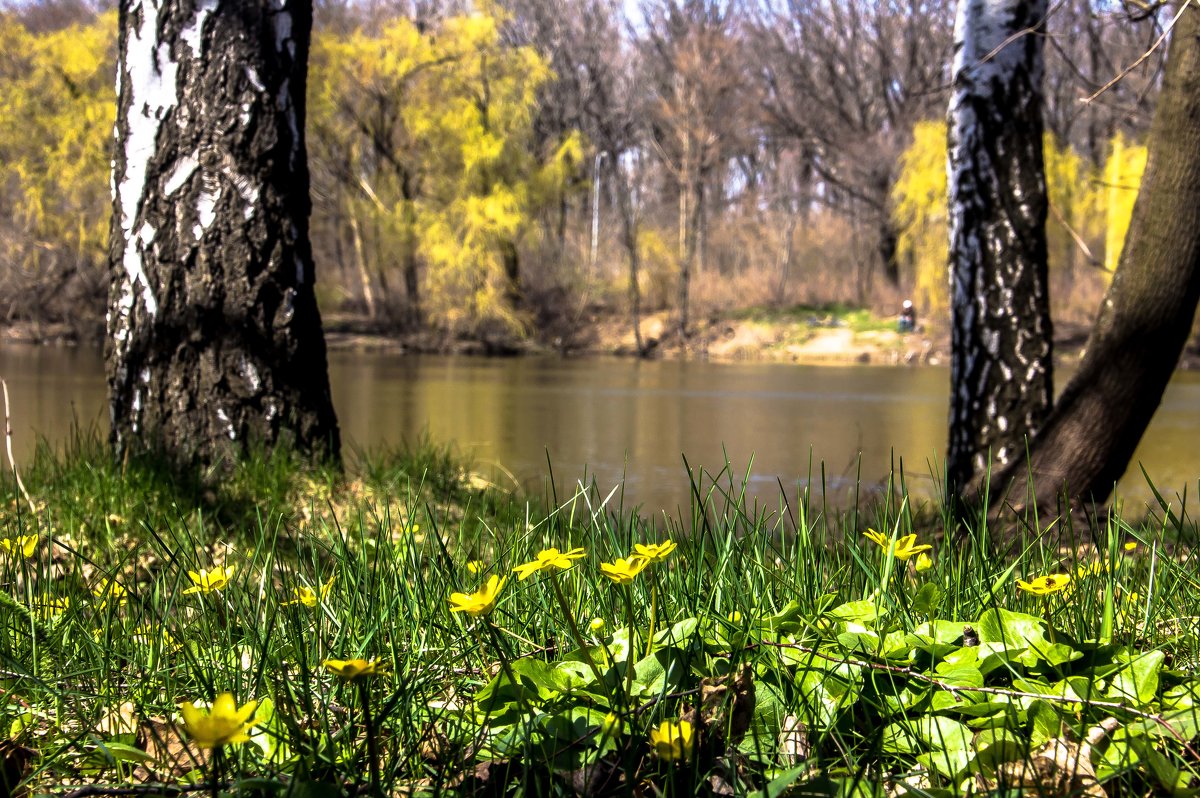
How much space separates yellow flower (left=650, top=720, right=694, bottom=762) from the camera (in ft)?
3.36

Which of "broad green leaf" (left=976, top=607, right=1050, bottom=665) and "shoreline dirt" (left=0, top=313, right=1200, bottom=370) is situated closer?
"broad green leaf" (left=976, top=607, right=1050, bottom=665)

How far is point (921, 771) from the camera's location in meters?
1.14

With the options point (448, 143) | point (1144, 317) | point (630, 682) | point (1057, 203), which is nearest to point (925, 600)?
point (630, 682)

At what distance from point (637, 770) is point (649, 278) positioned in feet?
78.0

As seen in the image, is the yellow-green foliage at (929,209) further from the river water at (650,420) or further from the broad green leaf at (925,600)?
the broad green leaf at (925,600)

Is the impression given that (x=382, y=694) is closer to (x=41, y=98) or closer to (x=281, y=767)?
(x=281, y=767)

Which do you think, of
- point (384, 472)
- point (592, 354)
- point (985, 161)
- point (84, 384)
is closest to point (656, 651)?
point (384, 472)

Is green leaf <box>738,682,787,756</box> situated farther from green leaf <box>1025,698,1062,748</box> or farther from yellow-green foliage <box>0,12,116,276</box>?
yellow-green foliage <box>0,12,116,276</box>

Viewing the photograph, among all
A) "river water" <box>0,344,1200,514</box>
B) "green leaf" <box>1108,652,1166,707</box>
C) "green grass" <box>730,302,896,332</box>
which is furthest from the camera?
"green grass" <box>730,302,896,332</box>

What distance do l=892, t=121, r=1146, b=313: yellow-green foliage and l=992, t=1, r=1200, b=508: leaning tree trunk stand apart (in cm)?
1471

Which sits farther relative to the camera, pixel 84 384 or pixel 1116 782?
pixel 84 384

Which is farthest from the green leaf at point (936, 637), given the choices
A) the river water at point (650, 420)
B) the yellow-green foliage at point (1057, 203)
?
the yellow-green foliage at point (1057, 203)

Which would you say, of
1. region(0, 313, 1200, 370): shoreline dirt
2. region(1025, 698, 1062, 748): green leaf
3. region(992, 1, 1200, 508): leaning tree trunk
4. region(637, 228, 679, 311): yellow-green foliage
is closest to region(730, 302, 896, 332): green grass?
region(0, 313, 1200, 370): shoreline dirt

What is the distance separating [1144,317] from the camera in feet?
11.9
